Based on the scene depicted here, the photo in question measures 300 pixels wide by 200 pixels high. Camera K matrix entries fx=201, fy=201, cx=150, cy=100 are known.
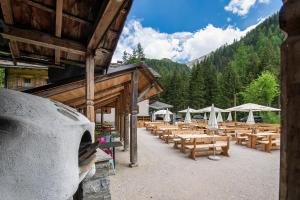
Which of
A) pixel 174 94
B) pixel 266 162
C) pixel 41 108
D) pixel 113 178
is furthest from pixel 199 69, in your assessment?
pixel 41 108

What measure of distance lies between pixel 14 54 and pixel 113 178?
13.9ft

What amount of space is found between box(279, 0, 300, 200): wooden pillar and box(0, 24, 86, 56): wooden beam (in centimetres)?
389

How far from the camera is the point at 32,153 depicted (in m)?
1.37

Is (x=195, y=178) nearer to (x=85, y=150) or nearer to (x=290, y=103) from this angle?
(x=85, y=150)

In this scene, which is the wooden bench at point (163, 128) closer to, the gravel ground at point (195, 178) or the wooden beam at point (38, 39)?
the gravel ground at point (195, 178)

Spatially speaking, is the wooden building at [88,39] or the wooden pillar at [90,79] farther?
the wooden pillar at [90,79]

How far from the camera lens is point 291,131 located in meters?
0.64

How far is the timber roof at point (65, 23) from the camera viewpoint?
2866 millimetres

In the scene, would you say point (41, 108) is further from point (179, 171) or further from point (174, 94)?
point (174, 94)

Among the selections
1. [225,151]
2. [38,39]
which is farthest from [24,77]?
[225,151]

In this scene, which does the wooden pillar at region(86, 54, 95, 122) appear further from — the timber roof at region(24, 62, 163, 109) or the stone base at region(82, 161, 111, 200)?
the stone base at region(82, 161, 111, 200)

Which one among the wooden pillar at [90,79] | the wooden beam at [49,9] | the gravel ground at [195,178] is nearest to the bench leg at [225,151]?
the gravel ground at [195,178]

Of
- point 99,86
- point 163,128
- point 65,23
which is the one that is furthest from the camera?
point 163,128

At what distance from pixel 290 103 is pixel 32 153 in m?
1.49
